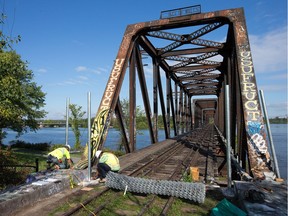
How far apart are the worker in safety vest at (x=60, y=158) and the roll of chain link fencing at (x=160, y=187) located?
2.25 metres

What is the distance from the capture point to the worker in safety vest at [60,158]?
7459 mm

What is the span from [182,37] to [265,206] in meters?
10.9

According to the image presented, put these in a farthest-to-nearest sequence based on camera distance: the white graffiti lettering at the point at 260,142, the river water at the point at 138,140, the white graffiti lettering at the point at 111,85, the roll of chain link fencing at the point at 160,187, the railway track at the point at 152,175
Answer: the river water at the point at 138,140 < the white graffiti lettering at the point at 111,85 < the white graffiti lettering at the point at 260,142 < the roll of chain link fencing at the point at 160,187 < the railway track at the point at 152,175

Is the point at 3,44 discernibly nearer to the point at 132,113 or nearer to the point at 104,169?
the point at 104,169

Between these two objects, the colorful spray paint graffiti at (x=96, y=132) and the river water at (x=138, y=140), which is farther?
the river water at (x=138, y=140)

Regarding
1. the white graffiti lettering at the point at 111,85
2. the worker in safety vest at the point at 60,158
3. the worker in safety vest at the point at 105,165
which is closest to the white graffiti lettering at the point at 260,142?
the worker in safety vest at the point at 105,165

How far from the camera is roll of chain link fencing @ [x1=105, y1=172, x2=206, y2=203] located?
5.02 meters

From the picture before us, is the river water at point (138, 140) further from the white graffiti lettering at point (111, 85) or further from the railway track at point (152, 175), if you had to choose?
the white graffiti lettering at point (111, 85)

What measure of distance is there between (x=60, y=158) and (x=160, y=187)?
3817mm

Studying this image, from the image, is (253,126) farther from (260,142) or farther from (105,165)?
(105,165)

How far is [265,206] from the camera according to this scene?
12.5ft

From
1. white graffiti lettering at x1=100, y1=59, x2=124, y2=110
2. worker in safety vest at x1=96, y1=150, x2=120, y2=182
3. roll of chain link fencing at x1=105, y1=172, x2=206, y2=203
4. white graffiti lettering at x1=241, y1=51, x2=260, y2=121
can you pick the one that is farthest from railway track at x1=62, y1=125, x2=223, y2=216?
white graffiti lettering at x1=100, y1=59, x2=124, y2=110

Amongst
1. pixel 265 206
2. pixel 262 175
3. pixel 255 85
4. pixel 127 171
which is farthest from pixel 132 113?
pixel 265 206

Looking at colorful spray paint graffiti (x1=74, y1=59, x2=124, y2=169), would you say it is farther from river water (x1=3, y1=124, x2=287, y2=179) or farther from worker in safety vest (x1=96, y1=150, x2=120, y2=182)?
river water (x1=3, y1=124, x2=287, y2=179)
